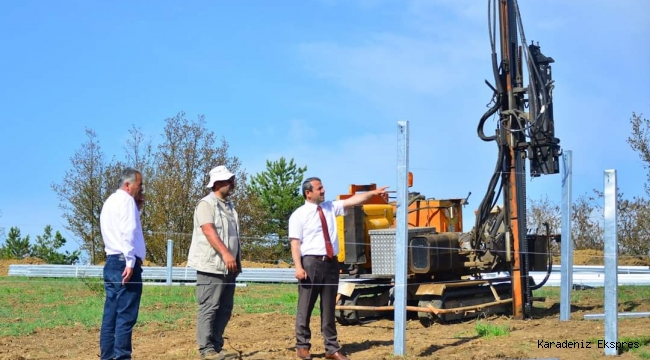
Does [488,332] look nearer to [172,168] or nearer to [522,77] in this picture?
[522,77]

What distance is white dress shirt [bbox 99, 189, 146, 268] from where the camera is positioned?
7641mm

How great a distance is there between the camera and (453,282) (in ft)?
41.1

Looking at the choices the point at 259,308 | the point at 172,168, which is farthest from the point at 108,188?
the point at 259,308

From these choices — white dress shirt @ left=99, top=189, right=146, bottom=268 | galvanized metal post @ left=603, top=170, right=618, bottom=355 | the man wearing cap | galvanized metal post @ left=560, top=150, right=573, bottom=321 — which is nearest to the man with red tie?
the man wearing cap

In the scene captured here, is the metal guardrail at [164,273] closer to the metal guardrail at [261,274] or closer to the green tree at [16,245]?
the metal guardrail at [261,274]

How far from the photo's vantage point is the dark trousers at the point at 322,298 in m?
8.66

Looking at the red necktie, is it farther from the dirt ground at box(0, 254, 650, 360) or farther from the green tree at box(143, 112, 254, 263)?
the green tree at box(143, 112, 254, 263)

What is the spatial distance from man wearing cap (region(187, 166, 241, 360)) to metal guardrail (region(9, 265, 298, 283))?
1699 cm

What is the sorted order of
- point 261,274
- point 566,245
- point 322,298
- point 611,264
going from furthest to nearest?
point 261,274, point 566,245, point 322,298, point 611,264

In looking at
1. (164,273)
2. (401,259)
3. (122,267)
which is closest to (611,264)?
(401,259)

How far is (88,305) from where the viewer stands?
15.8m

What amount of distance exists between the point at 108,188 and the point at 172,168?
→ 4.08 metres

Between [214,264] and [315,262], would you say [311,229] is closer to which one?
[315,262]

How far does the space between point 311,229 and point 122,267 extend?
2.07 metres
